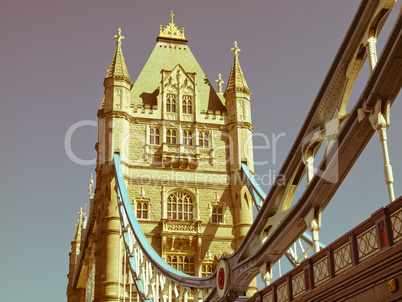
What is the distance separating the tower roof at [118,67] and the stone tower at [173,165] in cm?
6

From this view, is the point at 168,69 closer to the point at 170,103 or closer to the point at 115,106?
the point at 170,103

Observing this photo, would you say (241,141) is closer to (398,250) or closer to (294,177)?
(294,177)

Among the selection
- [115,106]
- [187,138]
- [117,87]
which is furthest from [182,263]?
[117,87]

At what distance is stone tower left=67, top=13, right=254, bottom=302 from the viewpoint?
37500 millimetres

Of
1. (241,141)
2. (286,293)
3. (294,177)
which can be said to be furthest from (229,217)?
(286,293)

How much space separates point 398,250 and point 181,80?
32593 millimetres

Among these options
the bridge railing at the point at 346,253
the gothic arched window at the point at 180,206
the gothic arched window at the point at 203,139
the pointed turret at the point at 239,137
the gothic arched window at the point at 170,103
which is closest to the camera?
the bridge railing at the point at 346,253

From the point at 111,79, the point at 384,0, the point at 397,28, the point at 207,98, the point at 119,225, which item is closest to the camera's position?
the point at 397,28

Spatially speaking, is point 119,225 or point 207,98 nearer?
point 119,225

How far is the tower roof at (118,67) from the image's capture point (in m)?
40.7

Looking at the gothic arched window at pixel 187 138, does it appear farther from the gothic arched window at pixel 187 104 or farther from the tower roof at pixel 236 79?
the tower roof at pixel 236 79

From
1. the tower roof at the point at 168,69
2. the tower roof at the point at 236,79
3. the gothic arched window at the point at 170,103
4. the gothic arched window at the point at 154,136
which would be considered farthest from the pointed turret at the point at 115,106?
the tower roof at the point at 236,79

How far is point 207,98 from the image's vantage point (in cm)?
4319

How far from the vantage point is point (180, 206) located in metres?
38.9
